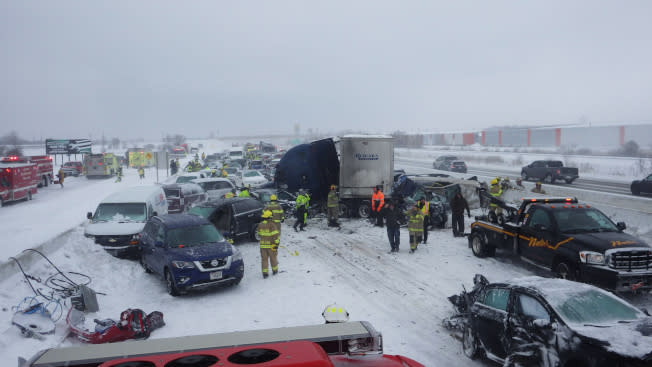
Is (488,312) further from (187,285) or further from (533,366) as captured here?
(187,285)

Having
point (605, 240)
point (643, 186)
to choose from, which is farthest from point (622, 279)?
point (643, 186)

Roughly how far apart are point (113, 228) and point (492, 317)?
35.0 feet

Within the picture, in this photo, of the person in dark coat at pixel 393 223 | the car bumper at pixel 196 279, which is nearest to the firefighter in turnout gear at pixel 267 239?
the car bumper at pixel 196 279

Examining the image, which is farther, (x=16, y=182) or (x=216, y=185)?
(x=16, y=182)

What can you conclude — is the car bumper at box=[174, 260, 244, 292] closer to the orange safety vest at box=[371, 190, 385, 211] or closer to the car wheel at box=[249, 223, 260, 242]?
the car wheel at box=[249, 223, 260, 242]

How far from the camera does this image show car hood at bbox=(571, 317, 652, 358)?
4336 mm

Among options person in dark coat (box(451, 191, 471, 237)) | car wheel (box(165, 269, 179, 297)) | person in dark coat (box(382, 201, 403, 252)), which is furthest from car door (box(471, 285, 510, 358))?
person in dark coat (box(451, 191, 471, 237))

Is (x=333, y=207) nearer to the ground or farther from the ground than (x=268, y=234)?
nearer to the ground

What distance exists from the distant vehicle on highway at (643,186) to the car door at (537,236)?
16.7 metres

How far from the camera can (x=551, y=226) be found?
9625mm

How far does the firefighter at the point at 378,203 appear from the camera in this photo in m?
16.2

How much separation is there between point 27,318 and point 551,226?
33.8 feet

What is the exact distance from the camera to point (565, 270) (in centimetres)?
900

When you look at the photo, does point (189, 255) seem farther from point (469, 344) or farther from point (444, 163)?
point (444, 163)
